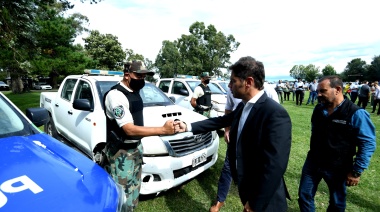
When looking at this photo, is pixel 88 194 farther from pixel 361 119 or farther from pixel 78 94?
pixel 78 94

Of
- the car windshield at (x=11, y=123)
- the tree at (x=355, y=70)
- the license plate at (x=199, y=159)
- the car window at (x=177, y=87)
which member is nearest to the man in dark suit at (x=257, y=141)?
the license plate at (x=199, y=159)

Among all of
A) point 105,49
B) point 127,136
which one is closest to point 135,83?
point 127,136

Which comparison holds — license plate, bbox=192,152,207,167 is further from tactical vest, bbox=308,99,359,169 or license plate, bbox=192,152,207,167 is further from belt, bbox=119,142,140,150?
tactical vest, bbox=308,99,359,169

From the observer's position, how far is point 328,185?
91.3 inches

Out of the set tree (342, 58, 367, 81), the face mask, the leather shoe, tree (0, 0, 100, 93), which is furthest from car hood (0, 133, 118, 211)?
tree (342, 58, 367, 81)

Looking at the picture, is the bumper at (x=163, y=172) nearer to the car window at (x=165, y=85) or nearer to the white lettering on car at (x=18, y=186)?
the white lettering on car at (x=18, y=186)

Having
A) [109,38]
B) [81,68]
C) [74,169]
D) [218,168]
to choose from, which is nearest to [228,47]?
[109,38]

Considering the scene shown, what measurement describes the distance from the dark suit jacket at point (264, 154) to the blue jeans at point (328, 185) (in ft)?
3.00

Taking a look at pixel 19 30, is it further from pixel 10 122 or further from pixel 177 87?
pixel 10 122

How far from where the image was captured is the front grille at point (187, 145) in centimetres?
292

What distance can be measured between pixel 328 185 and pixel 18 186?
2.65 m

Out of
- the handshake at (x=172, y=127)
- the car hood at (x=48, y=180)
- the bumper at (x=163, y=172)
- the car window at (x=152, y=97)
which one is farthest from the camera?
the car window at (x=152, y=97)

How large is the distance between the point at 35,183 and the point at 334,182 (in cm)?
255

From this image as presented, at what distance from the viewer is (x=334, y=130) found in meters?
2.21
